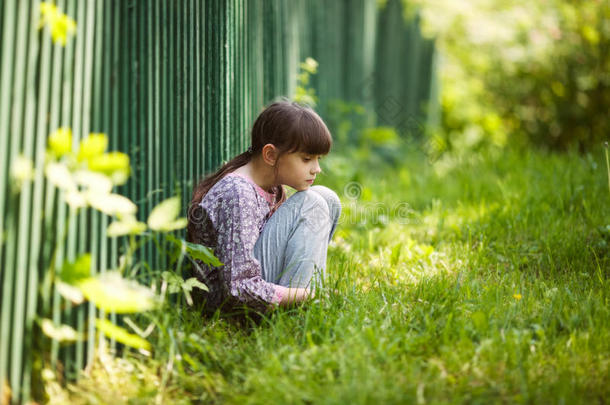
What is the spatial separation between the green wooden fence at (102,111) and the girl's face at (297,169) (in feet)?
1.45

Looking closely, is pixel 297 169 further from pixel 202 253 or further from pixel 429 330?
pixel 429 330

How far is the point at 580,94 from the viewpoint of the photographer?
6707 millimetres

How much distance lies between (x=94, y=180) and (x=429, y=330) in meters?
1.29

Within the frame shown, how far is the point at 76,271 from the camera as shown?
1.57m

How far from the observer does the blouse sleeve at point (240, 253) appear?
2.23 meters

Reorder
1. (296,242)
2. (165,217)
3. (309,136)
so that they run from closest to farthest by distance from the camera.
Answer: (165,217) → (296,242) → (309,136)

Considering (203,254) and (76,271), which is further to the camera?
(203,254)

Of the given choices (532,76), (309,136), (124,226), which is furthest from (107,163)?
(532,76)

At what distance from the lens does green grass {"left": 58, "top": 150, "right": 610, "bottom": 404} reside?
175 centimetres

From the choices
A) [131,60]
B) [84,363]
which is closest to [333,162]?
[131,60]

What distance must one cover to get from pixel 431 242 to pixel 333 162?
1702 mm

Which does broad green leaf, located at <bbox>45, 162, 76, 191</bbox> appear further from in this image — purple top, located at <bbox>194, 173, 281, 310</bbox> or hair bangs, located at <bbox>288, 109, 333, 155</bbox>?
hair bangs, located at <bbox>288, 109, 333, 155</bbox>

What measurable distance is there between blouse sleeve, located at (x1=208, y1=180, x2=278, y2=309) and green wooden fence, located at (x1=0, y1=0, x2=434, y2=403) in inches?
10.6

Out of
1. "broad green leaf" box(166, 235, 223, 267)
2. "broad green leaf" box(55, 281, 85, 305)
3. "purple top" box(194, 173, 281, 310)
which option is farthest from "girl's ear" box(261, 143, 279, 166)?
"broad green leaf" box(55, 281, 85, 305)
